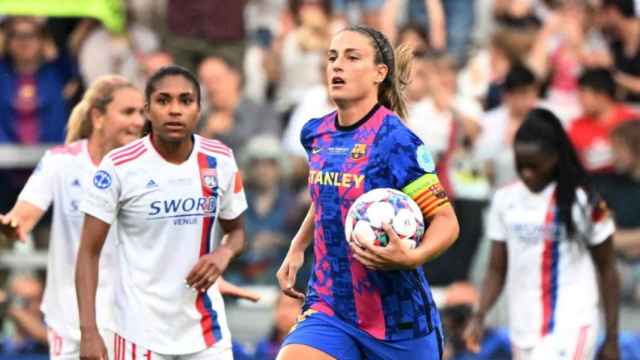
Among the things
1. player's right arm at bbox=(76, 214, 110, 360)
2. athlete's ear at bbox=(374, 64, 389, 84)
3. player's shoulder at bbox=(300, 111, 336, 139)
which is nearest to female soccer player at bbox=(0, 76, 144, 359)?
player's right arm at bbox=(76, 214, 110, 360)

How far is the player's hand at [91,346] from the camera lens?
6965 millimetres

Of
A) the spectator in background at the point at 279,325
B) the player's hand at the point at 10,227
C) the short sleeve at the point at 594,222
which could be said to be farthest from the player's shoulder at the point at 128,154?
the spectator in background at the point at 279,325

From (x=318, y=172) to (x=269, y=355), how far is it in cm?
482

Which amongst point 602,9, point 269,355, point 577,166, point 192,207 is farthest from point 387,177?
point 602,9

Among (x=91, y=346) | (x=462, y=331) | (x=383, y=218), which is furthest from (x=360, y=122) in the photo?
(x=462, y=331)

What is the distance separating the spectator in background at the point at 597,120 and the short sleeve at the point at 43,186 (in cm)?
510

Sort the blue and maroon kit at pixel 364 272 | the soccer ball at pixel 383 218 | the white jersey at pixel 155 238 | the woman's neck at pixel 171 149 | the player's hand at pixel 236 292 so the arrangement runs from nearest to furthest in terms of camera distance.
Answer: the soccer ball at pixel 383 218 < the blue and maroon kit at pixel 364 272 < the white jersey at pixel 155 238 < the woman's neck at pixel 171 149 < the player's hand at pixel 236 292

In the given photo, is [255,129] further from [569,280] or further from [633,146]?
[569,280]

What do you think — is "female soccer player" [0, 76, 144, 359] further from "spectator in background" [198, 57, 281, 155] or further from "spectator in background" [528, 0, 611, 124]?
"spectator in background" [528, 0, 611, 124]

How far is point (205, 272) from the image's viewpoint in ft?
23.8

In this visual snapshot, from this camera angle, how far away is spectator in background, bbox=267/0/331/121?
43.0 feet

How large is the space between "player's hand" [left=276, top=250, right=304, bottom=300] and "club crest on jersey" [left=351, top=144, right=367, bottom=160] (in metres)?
0.81

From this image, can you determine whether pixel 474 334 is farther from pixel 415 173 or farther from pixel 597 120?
→ pixel 597 120

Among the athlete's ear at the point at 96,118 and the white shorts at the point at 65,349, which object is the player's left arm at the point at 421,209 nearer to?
the athlete's ear at the point at 96,118
